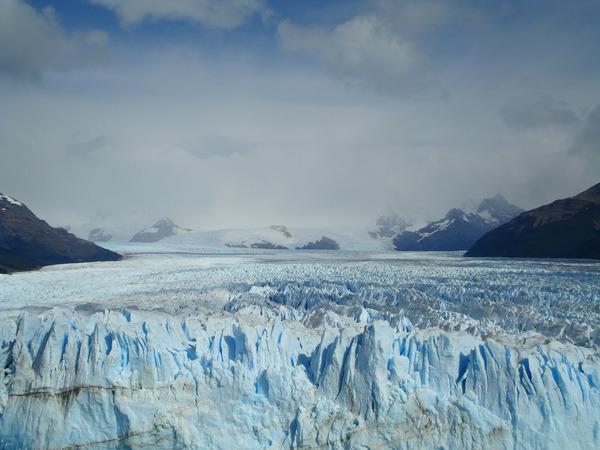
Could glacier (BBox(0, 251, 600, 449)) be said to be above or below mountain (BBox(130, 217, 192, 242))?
below

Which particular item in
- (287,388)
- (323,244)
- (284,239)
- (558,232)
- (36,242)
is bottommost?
(287,388)

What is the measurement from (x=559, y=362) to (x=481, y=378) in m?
1.49

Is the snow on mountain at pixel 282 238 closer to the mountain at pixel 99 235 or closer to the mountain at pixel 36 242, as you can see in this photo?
the mountain at pixel 36 242

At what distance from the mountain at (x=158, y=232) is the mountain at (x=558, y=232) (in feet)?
234

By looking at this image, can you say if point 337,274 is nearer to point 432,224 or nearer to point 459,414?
point 459,414

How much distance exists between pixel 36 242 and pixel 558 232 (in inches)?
1536

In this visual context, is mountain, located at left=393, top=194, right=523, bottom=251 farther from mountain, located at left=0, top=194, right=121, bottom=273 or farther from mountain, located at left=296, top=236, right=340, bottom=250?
mountain, located at left=0, top=194, right=121, bottom=273

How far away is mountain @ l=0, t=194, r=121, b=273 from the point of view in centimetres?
4000

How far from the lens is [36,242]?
41.5m

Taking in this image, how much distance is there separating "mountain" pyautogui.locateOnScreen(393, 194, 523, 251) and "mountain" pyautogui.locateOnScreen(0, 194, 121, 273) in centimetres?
4451

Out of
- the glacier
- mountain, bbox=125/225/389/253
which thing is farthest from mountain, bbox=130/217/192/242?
the glacier

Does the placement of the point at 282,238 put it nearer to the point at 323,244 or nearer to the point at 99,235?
the point at 323,244

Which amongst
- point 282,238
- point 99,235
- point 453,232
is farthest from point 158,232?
point 453,232

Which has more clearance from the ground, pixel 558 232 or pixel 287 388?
pixel 558 232
